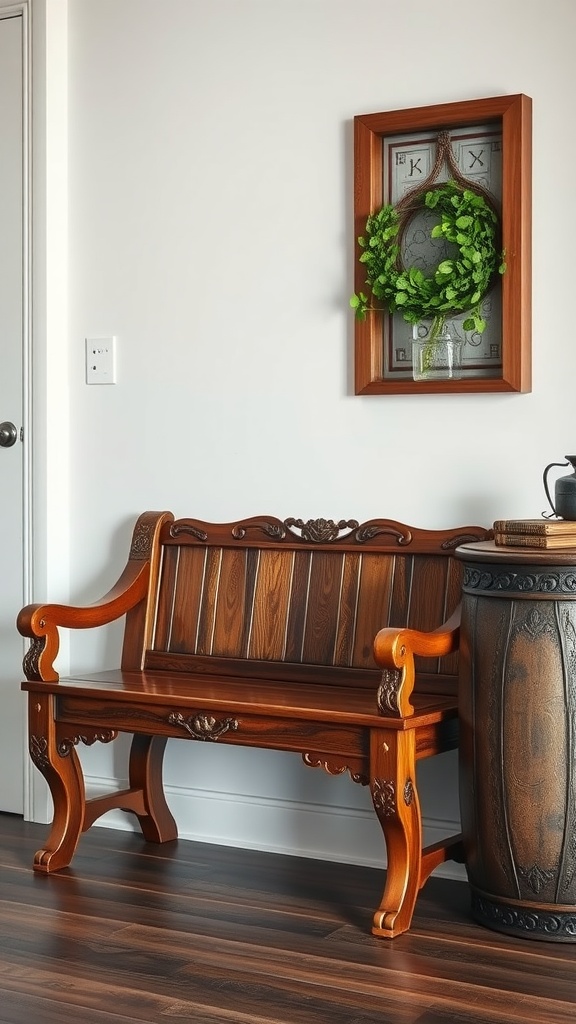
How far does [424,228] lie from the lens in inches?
124

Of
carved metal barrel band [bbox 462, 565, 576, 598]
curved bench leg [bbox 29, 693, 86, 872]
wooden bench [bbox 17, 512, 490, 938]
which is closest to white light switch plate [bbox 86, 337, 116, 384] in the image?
wooden bench [bbox 17, 512, 490, 938]

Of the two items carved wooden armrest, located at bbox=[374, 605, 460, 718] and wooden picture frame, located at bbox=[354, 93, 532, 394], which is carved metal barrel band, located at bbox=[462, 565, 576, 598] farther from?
wooden picture frame, located at bbox=[354, 93, 532, 394]

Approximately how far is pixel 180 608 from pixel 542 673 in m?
1.18

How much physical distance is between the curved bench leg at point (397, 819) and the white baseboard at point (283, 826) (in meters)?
0.46

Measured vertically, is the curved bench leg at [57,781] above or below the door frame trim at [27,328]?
below

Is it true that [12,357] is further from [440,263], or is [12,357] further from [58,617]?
[440,263]

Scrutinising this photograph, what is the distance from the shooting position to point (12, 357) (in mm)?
3818

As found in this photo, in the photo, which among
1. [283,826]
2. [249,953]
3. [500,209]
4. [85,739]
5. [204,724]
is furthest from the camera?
[283,826]

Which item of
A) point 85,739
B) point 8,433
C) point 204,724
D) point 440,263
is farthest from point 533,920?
point 8,433

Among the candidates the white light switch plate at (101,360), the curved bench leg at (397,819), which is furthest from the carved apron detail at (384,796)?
the white light switch plate at (101,360)

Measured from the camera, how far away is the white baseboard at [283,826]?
3240 mm

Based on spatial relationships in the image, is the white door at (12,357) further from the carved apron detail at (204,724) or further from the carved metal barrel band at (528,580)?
the carved metal barrel band at (528,580)

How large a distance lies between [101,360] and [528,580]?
5.38 ft

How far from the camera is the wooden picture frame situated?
2.97 m
